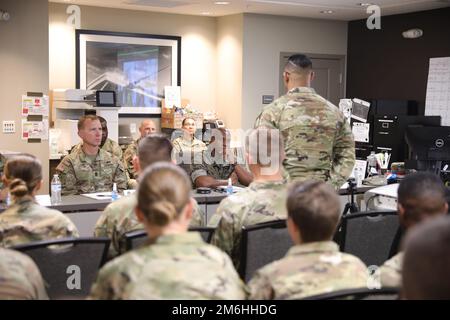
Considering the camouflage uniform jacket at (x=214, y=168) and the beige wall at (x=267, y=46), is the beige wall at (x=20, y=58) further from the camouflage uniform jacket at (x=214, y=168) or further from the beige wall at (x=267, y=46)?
the beige wall at (x=267, y=46)

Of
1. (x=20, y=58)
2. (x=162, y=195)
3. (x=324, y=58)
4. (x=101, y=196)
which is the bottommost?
(x=101, y=196)

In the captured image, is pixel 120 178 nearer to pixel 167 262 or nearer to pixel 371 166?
pixel 371 166

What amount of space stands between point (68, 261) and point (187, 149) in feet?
14.3

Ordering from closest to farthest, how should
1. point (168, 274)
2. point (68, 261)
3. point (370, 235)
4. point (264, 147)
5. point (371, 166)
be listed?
point (168, 274) → point (68, 261) → point (264, 147) → point (370, 235) → point (371, 166)

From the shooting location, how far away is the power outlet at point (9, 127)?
691cm

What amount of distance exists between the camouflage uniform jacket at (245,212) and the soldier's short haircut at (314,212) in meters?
0.87

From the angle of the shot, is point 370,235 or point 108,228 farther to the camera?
point 370,235

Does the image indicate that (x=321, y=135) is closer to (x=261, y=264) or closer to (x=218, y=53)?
(x=261, y=264)

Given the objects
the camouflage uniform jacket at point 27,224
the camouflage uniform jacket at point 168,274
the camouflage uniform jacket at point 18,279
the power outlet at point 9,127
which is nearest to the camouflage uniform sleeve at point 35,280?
the camouflage uniform jacket at point 18,279

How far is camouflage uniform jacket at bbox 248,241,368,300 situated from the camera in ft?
6.34

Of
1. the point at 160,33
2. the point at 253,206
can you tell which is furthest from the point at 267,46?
the point at 253,206

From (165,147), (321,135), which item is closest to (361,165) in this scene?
(321,135)

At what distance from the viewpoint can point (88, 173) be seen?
554 cm

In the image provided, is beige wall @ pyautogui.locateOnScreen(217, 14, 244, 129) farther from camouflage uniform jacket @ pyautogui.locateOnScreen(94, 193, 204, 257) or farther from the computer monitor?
Result: camouflage uniform jacket @ pyautogui.locateOnScreen(94, 193, 204, 257)
